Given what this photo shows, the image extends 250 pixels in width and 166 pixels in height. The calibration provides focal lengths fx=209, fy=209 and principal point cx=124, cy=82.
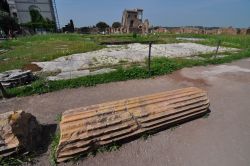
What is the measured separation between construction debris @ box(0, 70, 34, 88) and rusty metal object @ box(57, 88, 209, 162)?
146 inches

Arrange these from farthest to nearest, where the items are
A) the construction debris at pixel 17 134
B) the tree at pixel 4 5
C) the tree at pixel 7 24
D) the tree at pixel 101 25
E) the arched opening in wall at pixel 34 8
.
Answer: the tree at pixel 101 25, the arched opening in wall at pixel 34 8, the tree at pixel 4 5, the tree at pixel 7 24, the construction debris at pixel 17 134

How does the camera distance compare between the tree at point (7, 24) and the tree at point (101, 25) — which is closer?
the tree at point (7, 24)

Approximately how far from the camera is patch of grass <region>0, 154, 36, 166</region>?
318 centimetres

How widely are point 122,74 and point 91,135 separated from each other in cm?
426

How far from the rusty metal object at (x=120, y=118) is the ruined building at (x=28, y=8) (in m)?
56.1

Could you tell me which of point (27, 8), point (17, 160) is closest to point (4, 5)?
point (27, 8)

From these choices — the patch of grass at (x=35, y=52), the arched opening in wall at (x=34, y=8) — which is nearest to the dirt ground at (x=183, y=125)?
the patch of grass at (x=35, y=52)

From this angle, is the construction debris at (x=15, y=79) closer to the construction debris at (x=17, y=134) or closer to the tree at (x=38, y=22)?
the construction debris at (x=17, y=134)

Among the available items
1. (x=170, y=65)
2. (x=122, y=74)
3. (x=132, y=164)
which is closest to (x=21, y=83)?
(x=122, y=74)

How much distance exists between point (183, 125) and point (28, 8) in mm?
59774

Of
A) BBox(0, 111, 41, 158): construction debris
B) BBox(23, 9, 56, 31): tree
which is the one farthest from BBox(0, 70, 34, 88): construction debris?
BBox(23, 9, 56, 31): tree

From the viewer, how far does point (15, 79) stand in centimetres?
647

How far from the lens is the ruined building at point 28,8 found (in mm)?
51906

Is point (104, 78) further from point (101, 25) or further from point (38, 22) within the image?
point (101, 25)
